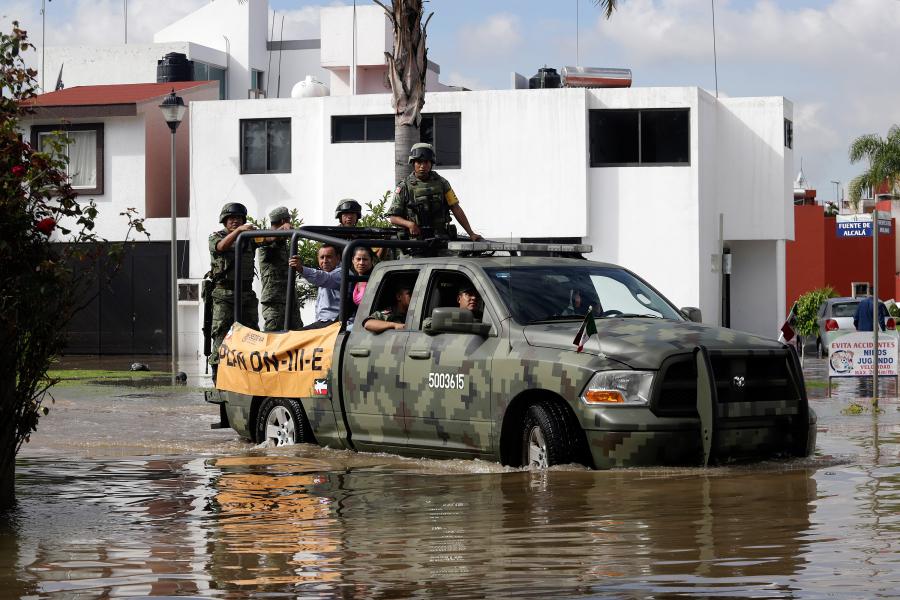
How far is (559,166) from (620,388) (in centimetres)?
2624

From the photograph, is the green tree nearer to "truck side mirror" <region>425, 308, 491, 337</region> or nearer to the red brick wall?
"truck side mirror" <region>425, 308, 491, 337</region>

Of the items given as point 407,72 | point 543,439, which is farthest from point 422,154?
point 407,72

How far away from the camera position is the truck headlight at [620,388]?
9164 millimetres

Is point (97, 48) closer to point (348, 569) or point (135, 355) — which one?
point (135, 355)

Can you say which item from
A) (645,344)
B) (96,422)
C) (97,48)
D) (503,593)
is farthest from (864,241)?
(503,593)

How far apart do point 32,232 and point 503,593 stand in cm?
369

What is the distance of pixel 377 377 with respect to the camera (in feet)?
35.6

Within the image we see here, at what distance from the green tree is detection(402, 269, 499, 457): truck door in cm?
272

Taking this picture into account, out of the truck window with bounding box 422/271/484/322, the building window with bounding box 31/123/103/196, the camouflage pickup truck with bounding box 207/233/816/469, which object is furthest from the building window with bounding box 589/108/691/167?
the truck window with bounding box 422/271/484/322

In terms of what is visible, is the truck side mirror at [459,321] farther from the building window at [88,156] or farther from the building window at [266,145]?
the building window at [88,156]

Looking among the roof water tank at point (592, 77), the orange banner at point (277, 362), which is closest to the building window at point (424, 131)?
the roof water tank at point (592, 77)

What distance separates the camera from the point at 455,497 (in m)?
8.79

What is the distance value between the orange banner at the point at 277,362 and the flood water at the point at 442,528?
54cm

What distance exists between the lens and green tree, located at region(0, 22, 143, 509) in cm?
794
